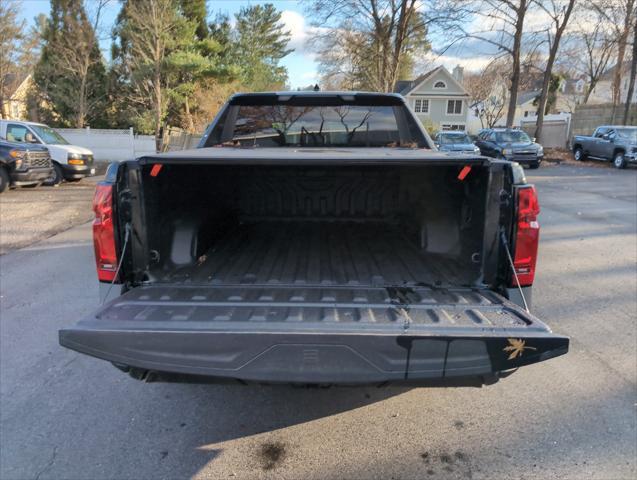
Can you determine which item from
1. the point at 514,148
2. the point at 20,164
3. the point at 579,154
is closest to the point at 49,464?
the point at 20,164

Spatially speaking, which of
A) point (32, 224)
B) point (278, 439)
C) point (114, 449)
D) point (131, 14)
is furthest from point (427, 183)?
point (131, 14)

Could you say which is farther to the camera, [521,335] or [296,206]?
[296,206]

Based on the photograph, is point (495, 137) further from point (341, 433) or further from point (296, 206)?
point (341, 433)

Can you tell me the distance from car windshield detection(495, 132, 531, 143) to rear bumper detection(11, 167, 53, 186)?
61.1 ft

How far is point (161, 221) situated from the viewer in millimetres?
2932

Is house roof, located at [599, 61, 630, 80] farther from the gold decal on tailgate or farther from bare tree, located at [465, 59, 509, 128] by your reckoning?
the gold decal on tailgate

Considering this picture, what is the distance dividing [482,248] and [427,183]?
3.17 ft

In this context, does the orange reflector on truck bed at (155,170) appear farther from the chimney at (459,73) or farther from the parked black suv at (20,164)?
the chimney at (459,73)

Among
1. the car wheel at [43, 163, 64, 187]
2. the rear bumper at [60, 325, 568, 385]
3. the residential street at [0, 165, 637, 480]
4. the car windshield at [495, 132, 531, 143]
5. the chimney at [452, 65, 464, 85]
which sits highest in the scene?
the chimney at [452, 65, 464, 85]

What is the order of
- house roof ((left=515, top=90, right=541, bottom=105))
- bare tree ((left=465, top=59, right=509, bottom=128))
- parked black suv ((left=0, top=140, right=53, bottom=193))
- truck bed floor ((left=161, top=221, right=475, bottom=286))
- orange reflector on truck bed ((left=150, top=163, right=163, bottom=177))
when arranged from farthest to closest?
house roof ((left=515, top=90, right=541, bottom=105)), bare tree ((left=465, top=59, right=509, bottom=128)), parked black suv ((left=0, top=140, right=53, bottom=193)), truck bed floor ((left=161, top=221, right=475, bottom=286)), orange reflector on truck bed ((left=150, top=163, right=163, bottom=177))

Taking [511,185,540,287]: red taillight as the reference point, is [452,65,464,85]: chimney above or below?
above

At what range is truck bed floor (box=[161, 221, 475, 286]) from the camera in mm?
2914

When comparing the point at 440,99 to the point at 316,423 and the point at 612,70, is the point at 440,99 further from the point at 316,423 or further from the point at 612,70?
the point at 316,423

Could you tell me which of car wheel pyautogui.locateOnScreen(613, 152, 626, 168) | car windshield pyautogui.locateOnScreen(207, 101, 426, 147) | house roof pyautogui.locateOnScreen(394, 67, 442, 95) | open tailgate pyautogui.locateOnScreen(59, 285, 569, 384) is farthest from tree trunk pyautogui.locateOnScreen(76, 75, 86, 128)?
house roof pyautogui.locateOnScreen(394, 67, 442, 95)
